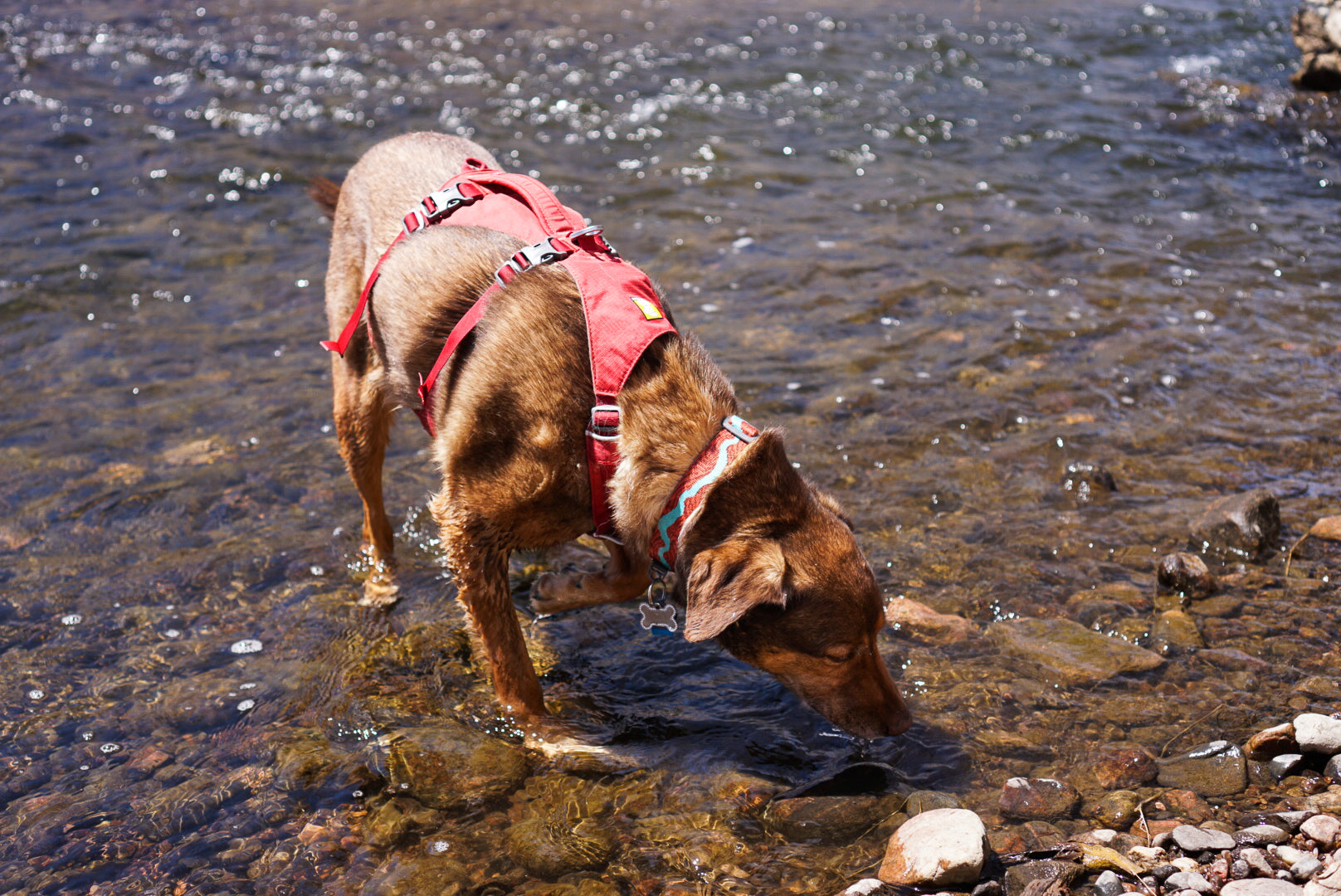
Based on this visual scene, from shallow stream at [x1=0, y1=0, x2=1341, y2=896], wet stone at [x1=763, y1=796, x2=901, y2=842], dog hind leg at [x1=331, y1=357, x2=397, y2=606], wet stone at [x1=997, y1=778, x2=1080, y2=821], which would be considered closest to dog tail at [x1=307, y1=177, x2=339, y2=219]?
dog hind leg at [x1=331, y1=357, x2=397, y2=606]

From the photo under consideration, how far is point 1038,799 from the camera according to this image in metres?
3.69

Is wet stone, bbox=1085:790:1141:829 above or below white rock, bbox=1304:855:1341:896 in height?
below

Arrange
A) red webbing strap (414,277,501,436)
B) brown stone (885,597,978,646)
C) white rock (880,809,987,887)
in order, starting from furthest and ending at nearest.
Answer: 1. brown stone (885,597,978,646)
2. red webbing strap (414,277,501,436)
3. white rock (880,809,987,887)

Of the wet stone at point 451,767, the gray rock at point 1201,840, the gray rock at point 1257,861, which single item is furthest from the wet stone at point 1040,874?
the wet stone at point 451,767

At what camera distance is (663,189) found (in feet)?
34.3

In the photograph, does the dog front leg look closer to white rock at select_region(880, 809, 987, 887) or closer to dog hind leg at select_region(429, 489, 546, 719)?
dog hind leg at select_region(429, 489, 546, 719)

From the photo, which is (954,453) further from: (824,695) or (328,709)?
(328,709)

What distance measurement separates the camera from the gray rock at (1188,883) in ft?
10.3

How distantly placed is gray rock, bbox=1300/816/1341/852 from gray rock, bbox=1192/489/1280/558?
185cm

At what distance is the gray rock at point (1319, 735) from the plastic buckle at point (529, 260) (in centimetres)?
338

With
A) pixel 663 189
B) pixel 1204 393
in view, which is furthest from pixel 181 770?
pixel 663 189

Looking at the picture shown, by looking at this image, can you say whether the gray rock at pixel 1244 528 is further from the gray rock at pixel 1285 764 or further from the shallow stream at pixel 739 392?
the gray rock at pixel 1285 764

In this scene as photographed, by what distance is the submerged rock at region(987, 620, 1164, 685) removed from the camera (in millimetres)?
4324

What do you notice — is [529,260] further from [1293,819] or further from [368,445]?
[1293,819]
